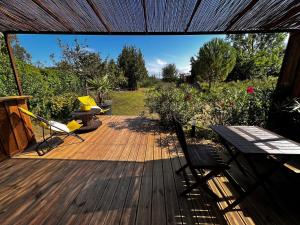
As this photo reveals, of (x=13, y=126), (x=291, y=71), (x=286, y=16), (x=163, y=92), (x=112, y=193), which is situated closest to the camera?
(x=112, y=193)

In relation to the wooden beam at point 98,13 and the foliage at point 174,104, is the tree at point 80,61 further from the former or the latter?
the wooden beam at point 98,13

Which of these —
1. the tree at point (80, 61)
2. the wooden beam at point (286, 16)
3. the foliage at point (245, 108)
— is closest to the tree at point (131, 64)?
the tree at point (80, 61)

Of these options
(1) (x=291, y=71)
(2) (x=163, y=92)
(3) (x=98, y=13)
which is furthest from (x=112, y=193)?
(1) (x=291, y=71)

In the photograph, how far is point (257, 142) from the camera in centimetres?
187

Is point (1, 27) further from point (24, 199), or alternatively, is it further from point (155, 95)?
point (155, 95)

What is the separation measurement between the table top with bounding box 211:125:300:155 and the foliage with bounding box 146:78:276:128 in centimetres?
172

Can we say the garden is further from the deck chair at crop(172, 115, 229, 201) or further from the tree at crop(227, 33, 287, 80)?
the deck chair at crop(172, 115, 229, 201)

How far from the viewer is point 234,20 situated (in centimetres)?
243

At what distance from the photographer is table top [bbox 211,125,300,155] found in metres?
1.62

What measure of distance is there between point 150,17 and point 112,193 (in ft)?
8.34

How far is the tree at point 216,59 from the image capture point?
41.1 ft

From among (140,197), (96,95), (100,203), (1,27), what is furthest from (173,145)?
(96,95)

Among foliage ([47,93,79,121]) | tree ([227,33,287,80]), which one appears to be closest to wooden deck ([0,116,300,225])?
foliage ([47,93,79,121])

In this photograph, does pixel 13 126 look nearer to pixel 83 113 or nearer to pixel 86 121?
pixel 83 113
